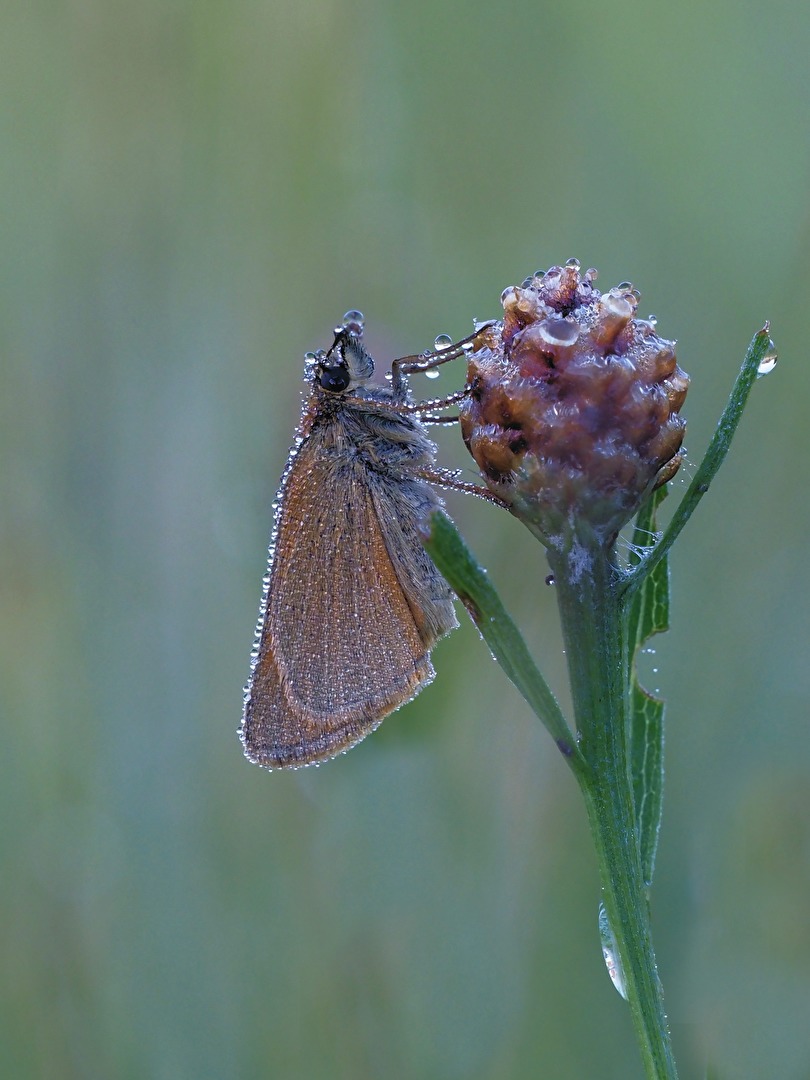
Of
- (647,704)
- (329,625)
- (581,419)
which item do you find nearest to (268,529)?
(329,625)

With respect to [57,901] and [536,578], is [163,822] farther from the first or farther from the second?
[536,578]

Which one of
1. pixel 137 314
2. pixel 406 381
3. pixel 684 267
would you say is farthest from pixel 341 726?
pixel 684 267

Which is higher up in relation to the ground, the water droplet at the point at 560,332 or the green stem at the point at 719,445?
the water droplet at the point at 560,332

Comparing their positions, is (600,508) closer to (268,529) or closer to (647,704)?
(647,704)

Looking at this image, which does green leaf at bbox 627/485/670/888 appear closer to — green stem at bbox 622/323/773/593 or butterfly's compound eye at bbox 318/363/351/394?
green stem at bbox 622/323/773/593

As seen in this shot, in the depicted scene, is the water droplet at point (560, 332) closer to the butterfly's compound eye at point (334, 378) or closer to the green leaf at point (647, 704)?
the green leaf at point (647, 704)

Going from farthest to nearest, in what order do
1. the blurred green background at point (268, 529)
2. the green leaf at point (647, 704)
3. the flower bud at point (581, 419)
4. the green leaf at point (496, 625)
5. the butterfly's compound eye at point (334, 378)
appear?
1. the butterfly's compound eye at point (334, 378)
2. the blurred green background at point (268, 529)
3. the green leaf at point (647, 704)
4. the flower bud at point (581, 419)
5. the green leaf at point (496, 625)

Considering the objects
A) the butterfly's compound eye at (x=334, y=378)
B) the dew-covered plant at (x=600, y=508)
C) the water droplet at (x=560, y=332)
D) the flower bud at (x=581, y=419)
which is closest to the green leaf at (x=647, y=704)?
the dew-covered plant at (x=600, y=508)
